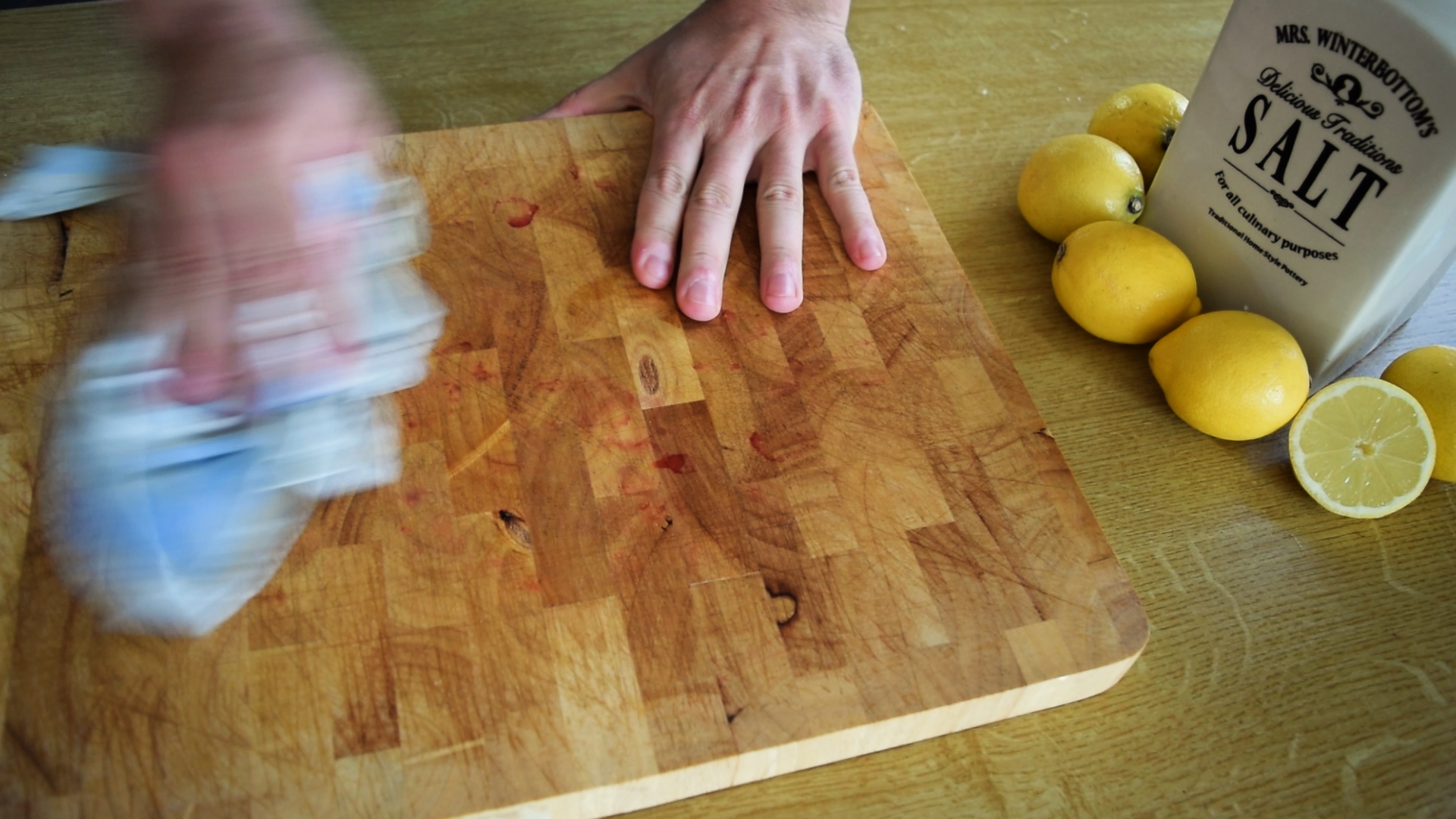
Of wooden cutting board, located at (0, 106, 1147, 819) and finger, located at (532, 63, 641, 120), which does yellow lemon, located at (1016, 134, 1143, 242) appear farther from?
finger, located at (532, 63, 641, 120)

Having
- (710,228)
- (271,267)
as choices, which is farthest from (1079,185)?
(271,267)

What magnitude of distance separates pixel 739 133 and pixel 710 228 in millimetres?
133

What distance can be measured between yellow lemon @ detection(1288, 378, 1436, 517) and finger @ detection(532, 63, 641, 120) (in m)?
0.70

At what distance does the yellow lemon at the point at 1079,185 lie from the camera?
0.99 m

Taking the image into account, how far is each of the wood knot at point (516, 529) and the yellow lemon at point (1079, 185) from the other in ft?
1.95

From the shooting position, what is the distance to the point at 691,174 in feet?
3.30

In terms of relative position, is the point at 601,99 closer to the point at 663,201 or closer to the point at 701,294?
the point at 663,201

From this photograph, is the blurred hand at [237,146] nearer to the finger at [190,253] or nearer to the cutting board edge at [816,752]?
the finger at [190,253]

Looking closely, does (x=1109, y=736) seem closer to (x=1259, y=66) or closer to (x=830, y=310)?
(x=830, y=310)

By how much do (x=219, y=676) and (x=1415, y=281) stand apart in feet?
3.07

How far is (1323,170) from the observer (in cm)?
82

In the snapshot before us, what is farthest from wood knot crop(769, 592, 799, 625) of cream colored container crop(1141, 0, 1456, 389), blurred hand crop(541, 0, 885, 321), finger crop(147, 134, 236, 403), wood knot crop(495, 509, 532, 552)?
cream colored container crop(1141, 0, 1456, 389)

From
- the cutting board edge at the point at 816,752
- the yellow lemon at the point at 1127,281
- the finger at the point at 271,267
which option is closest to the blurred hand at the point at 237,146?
the finger at the point at 271,267

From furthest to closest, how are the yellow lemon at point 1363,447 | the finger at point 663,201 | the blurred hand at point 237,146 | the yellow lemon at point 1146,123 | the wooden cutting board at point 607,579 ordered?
the yellow lemon at point 1146,123, the finger at point 663,201, the yellow lemon at point 1363,447, the wooden cutting board at point 607,579, the blurred hand at point 237,146
